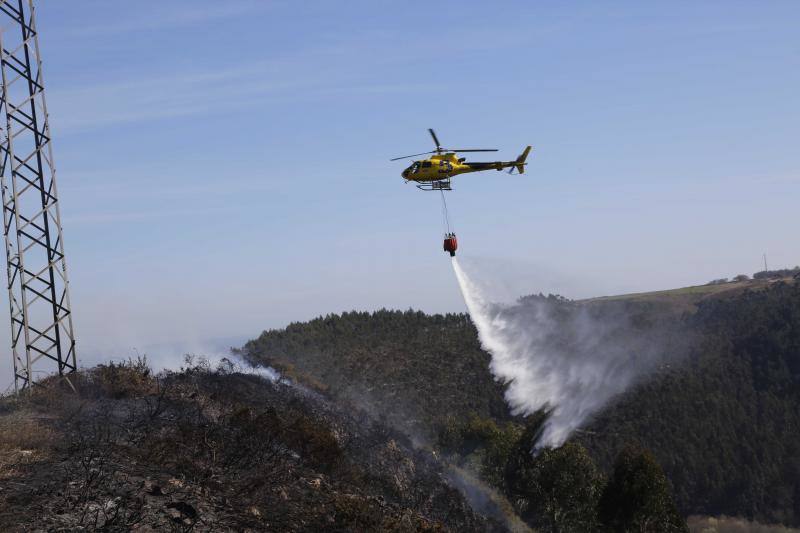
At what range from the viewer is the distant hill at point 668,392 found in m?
72.3

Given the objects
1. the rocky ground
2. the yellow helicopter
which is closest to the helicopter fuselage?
the yellow helicopter

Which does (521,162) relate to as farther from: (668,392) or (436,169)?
(668,392)

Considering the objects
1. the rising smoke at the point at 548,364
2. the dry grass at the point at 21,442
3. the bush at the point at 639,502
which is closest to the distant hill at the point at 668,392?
the rising smoke at the point at 548,364

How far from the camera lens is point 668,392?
86.1 metres

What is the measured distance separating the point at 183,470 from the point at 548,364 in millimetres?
41828

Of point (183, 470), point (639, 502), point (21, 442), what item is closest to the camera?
point (183, 470)

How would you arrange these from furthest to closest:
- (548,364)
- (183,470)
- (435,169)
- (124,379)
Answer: (548,364)
(435,169)
(124,379)
(183,470)

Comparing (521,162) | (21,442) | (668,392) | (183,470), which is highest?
(521,162)

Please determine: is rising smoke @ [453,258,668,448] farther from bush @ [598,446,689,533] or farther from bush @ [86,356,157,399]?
bush @ [86,356,157,399]

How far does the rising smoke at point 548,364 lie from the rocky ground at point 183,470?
2056 centimetres

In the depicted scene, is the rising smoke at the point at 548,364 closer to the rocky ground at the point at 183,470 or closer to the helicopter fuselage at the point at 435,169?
the helicopter fuselage at the point at 435,169

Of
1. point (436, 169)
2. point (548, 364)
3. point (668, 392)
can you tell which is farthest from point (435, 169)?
point (668, 392)

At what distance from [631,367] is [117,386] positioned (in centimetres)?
6765

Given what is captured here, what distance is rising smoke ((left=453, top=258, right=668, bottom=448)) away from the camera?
180 ft
